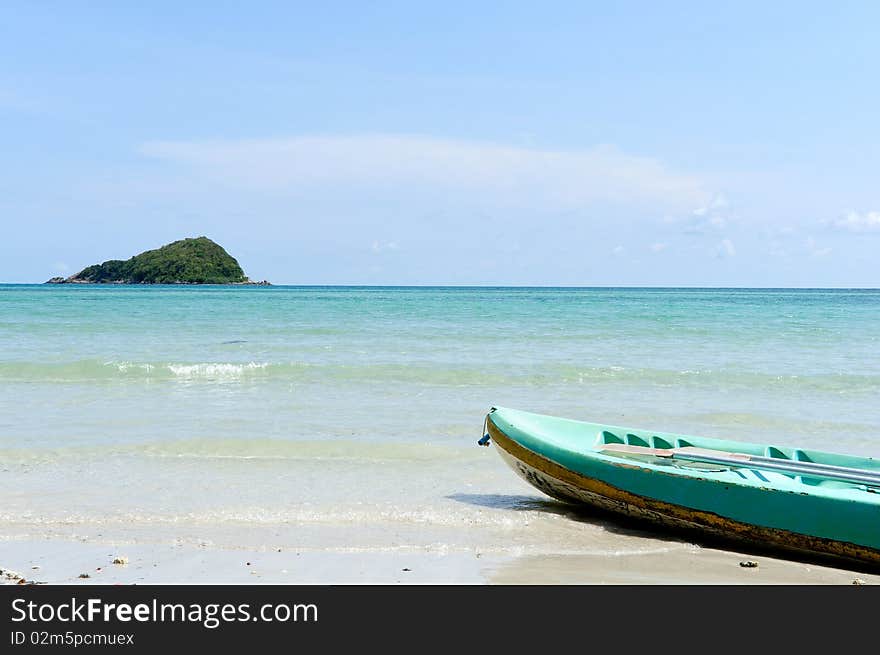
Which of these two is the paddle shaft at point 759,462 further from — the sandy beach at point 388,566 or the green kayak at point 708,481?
the sandy beach at point 388,566

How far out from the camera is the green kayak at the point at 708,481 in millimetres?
5500

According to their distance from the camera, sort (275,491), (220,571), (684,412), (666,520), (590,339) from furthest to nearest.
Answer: (590,339), (684,412), (275,491), (666,520), (220,571)

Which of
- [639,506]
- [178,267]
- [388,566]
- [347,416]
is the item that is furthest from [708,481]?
[178,267]

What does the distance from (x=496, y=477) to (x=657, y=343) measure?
47.3 feet

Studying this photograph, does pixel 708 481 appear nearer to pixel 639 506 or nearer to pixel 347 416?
pixel 639 506

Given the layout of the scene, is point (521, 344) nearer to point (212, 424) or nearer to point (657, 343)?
point (657, 343)

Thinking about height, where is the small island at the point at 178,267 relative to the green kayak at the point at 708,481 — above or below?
above

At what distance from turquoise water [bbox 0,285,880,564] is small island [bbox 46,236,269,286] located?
3721 inches

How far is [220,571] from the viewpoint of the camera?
197 inches

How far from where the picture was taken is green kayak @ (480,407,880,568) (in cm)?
550

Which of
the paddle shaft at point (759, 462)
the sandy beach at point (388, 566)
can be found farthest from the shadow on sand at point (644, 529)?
the paddle shaft at point (759, 462)

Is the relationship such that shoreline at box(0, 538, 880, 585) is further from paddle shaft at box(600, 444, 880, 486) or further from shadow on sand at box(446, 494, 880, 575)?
paddle shaft at box(600, 444, 880, 486)

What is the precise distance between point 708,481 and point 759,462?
0.78m

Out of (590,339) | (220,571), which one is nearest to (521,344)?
(590,339)
